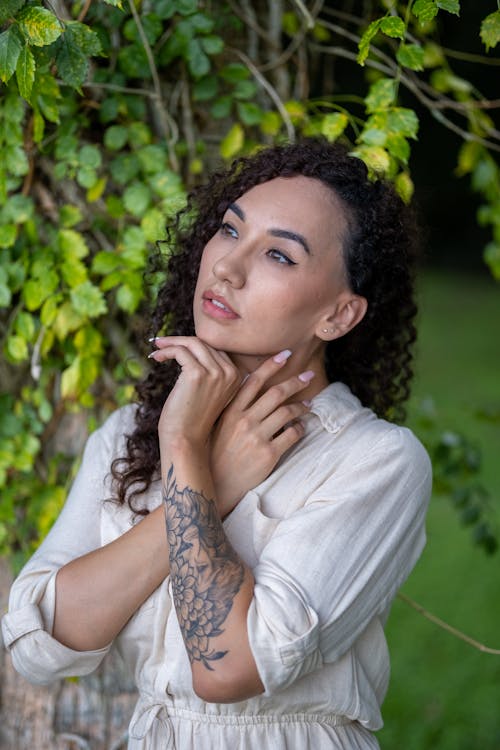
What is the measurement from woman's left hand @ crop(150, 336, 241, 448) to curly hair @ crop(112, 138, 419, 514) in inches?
9.2

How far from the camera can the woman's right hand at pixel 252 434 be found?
1.83 m

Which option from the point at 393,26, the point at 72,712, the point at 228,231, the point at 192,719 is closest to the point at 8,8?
the point at 228,231

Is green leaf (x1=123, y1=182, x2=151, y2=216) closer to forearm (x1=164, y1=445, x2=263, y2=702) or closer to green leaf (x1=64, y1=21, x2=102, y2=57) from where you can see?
green leaf (x1=64, y1=21, x2=102, y2=57)

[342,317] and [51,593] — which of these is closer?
[51,593]

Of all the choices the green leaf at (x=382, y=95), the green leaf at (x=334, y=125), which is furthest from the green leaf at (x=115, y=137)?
the green leaf at (x=382, y=95)

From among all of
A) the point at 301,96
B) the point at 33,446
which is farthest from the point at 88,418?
the point at 301,96

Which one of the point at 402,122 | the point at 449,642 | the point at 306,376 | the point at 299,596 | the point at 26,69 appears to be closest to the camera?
the point at 299,596

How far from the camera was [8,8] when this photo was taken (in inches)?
66.5

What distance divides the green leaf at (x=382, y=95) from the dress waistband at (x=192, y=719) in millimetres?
1438

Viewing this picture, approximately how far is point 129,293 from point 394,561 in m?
1.04

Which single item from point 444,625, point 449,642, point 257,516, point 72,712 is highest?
point 257,516

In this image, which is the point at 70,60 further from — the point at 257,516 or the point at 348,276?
the point at 257,516

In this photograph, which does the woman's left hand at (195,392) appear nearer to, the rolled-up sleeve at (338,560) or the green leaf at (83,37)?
the rolled-up sleeve at (338,560)

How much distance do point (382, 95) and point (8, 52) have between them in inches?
39.9
